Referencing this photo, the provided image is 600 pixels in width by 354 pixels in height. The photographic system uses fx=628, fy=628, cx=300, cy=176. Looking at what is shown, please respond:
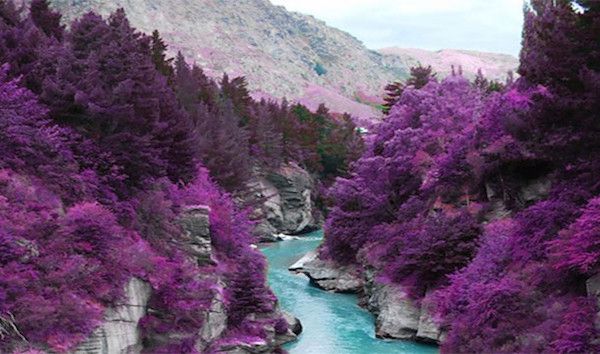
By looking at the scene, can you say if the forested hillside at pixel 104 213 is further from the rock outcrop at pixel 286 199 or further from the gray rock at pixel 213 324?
the rock outcrop at pixel 286 199

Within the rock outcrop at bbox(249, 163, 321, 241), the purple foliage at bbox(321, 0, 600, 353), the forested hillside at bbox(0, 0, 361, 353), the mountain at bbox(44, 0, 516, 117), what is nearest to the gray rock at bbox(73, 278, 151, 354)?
the forested hillside at bbox(0, 0, 361, 353)

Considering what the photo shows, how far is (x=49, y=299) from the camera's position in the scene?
18.5 meters

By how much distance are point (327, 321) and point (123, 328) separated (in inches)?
705

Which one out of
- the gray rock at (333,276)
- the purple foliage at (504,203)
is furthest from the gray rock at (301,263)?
the purple foliage at (504,203)

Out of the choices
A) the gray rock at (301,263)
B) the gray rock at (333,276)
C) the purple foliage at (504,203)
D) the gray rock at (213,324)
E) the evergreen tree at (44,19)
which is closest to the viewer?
the purple foliage at (504,203)

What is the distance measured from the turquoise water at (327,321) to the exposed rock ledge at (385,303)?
0.62 m

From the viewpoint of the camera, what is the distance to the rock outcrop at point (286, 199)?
7569 cm

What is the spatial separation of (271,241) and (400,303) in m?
37.3

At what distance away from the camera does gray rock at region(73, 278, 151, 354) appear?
755 inches

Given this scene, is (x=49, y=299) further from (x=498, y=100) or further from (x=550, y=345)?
(x=498, y=100)

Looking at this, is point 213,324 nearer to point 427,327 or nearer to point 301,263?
point 427,327

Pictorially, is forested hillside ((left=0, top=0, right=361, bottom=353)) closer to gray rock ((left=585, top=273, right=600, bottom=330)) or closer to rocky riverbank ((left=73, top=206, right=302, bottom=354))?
rocky riverbank ((left=73, top=206, right=302, bottom=354))

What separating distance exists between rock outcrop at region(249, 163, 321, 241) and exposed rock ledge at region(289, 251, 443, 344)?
24779 millimetres

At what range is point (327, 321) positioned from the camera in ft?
121
